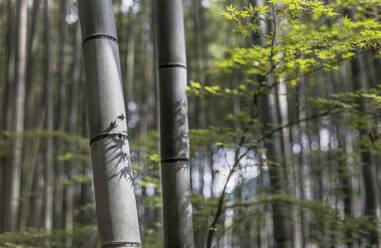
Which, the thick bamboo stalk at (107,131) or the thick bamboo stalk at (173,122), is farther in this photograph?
the thick bamboo stalk at (173,122)

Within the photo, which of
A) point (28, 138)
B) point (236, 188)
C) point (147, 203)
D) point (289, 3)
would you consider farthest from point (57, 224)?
point (289, 3)

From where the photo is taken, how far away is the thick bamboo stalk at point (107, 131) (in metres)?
1.24

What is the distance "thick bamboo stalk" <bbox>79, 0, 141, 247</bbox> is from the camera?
1.24m

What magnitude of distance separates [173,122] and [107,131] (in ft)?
1.57

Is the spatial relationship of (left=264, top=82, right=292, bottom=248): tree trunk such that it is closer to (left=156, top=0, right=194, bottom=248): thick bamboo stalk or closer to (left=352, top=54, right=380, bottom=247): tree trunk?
(left=352, top=54, right=380, bottom=247): tree trunk

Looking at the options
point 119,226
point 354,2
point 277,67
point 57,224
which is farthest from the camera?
point 57,224

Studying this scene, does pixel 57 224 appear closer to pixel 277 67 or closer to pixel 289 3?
pixel 277 67

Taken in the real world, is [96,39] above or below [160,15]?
below

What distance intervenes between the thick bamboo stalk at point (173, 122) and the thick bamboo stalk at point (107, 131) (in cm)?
38

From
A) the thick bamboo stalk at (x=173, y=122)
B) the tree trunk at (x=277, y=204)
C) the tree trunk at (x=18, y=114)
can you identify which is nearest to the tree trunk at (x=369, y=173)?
the tree trunk at (x=277, y=204)

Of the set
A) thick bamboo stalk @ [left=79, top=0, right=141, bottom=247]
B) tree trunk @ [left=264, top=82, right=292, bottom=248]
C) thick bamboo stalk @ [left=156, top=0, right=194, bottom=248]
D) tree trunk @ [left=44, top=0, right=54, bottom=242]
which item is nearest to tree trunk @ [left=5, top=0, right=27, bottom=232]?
tree trunk @ [left=44, top=0, right=54, bottom=242]

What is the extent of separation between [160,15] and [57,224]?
6339 millimetres

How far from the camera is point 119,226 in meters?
1.23

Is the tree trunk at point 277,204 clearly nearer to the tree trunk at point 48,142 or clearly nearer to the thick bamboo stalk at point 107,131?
the thick bamboo stalk at point 107,131
